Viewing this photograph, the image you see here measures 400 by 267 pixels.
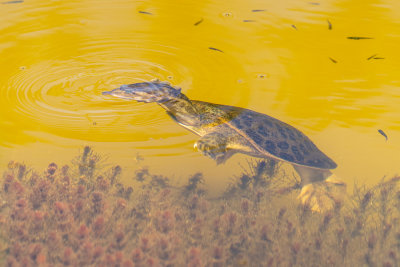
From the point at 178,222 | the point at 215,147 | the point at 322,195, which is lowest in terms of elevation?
the point at 322,195

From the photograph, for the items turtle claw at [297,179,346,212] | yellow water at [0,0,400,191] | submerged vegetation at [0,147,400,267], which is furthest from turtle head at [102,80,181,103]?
turtle claw at [297,179,346,212]

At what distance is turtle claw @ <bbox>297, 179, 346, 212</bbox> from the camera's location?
3.47 metres

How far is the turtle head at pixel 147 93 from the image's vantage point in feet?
13.6

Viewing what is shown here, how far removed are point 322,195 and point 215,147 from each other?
1.19m

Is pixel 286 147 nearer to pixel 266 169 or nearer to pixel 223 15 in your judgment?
pixel 266 169

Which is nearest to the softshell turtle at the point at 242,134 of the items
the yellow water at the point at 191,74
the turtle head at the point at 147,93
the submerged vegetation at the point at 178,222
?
the turtle head at the point at 147,93

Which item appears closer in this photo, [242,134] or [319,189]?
[319,189]

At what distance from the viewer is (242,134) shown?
12.4 feet

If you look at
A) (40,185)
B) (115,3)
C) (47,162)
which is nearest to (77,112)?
(47,162)

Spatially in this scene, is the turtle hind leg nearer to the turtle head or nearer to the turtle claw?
the turtle claw

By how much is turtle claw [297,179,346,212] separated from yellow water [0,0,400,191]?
214 mm

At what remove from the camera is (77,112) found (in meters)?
4.07

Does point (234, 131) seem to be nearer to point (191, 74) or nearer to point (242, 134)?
point (242, 134)

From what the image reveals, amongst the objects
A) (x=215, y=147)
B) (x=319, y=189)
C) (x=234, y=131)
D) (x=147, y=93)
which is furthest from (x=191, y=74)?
(x=319, y=189)
